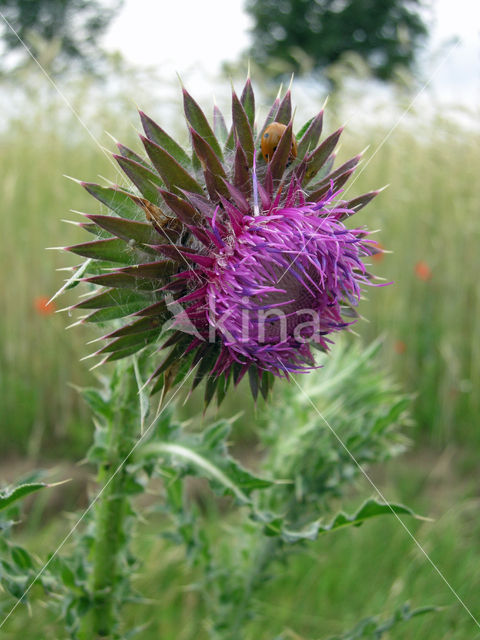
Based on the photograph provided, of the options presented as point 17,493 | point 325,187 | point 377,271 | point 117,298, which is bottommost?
point 17,493

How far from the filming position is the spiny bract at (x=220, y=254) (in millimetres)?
1604

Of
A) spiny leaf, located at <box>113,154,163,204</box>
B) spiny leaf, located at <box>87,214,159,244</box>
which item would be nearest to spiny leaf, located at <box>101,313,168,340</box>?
spiny leaf, located at <box>87,214,159,244</box>

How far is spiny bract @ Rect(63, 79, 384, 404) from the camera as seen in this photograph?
1604 millimetres

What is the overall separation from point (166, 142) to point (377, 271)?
374 centimetres

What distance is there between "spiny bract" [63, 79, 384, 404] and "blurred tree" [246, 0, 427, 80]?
37.3m

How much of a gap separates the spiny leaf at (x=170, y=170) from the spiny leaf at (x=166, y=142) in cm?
10

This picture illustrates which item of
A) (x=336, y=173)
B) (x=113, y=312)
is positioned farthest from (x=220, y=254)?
(x=336, y=173)

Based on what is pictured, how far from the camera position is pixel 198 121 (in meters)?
1.76

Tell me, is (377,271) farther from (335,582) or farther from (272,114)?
(272,114)

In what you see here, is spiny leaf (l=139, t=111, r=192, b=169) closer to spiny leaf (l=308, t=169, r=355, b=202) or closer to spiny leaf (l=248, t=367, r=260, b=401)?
spiny leaf (l=308, t=169, r=355, b=202)

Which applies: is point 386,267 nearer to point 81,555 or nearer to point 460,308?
point 460,308

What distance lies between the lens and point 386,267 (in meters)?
5.26

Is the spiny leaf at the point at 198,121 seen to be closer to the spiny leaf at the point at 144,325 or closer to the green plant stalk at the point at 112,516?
the spiny leaf at the point at 144,325

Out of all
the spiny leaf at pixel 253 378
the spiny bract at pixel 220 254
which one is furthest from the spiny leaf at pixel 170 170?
the spiny leaf at pixel 253 378
